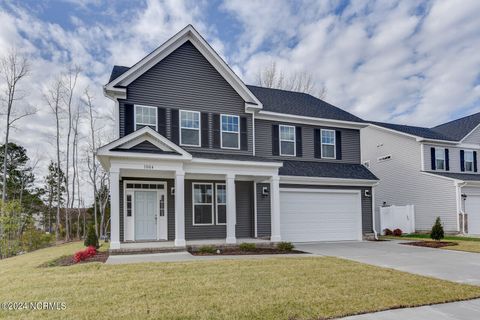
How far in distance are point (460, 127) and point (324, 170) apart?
14.6 metres

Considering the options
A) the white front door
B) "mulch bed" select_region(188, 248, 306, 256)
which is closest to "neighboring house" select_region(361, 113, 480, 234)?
"mulch bed" select_region(188, 248, 306, 256)

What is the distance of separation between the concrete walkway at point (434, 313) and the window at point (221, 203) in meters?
9.19

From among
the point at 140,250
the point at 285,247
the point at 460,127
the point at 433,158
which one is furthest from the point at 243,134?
the point at 460,127

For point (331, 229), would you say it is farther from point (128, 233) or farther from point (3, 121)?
point (3, 121)

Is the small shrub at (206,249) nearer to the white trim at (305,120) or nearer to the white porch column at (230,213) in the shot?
the white porch column at (230,213)

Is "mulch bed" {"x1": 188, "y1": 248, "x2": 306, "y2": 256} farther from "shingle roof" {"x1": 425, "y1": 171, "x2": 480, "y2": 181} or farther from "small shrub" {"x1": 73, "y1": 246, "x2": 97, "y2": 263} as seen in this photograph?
"shingle roof" {"x1": 425, "y1": 171, "x2": 480, "y2": 181}

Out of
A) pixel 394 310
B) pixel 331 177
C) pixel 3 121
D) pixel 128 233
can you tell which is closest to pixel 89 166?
pixel 3 121

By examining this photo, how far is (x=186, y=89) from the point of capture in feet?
45.4

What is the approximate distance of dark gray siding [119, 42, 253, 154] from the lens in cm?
1320

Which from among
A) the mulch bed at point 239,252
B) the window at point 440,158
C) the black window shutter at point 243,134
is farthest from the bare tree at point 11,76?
the window at point 440,158

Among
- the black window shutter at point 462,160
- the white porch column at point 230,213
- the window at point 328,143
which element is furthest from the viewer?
the black window shutter at point 462,160

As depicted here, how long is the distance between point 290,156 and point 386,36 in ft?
25.4

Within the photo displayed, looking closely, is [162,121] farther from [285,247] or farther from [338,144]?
[338,144]

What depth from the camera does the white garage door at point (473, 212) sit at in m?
19.8
